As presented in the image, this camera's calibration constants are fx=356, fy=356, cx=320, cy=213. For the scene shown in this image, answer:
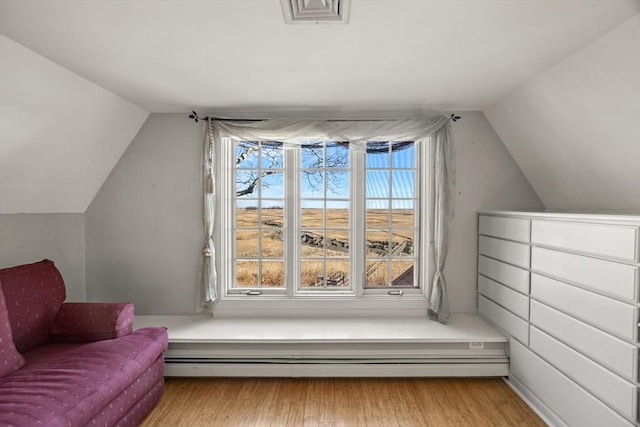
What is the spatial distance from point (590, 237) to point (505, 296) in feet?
3.22

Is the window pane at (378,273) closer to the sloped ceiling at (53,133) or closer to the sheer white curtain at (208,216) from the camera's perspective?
the sheer white curtain at (208,216)

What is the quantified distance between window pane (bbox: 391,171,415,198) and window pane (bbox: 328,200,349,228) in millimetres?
477

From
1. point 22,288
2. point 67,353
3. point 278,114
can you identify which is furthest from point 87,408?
point 278,114

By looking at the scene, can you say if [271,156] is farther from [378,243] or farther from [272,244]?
[378,243]

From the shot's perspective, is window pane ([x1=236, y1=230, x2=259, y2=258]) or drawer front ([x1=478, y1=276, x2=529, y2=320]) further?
window pane ([x1=236, y1=230, x2=259, y2=258])

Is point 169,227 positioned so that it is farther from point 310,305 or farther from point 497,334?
point 497,334

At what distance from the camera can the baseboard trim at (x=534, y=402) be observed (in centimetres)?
225

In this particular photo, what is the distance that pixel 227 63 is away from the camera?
2.13m

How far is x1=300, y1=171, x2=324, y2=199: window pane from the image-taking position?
3387 millimetres

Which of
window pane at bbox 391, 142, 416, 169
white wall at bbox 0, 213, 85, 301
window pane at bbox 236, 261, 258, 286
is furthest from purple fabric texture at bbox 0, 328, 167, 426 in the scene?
window pane at bbox 391, 142, 416, 169

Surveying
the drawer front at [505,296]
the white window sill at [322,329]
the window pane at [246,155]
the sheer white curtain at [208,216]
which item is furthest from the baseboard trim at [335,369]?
the window pane at [246,155]

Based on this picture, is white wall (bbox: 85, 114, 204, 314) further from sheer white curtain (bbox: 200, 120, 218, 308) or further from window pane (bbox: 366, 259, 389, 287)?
window pane (bbox: 366, 259, 389, 287)

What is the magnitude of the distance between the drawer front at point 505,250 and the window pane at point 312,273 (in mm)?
1469

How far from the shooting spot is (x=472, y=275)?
3.28 m
